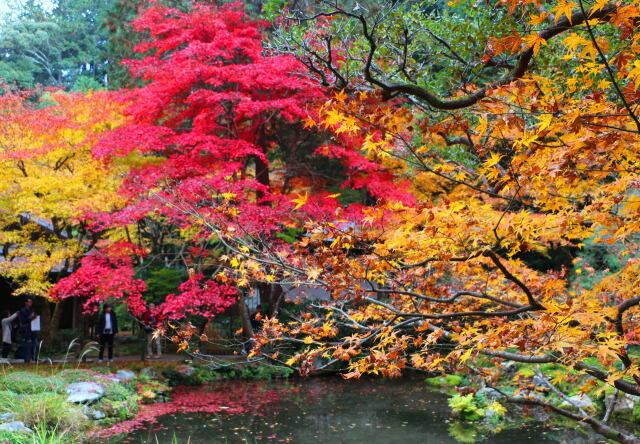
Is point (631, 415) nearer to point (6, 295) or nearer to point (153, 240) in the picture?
point (153, 240)

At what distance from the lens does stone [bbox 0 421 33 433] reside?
22.3 ft

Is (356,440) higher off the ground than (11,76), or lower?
lower

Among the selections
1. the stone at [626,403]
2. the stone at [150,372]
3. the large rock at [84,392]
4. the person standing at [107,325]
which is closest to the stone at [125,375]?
the stone at [150,372]

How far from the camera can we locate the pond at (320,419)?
8453 millimetres

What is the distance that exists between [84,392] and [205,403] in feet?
7.19

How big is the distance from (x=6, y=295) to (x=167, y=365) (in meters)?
6.60

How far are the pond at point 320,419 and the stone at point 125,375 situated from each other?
36.4 inches

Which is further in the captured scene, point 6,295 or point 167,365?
point 6,295

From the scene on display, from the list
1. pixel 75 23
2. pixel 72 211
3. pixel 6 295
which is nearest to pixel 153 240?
pixel 72 211

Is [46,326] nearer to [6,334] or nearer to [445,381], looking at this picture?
[6,334]

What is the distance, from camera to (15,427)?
708 cm

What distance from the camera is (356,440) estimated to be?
8.36m

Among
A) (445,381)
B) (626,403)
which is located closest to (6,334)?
(445,381)

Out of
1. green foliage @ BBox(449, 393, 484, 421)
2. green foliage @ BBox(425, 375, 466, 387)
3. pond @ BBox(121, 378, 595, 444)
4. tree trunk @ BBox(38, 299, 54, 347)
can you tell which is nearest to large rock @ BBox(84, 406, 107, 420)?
pond @ BBox(121, 378, 595, 444)
